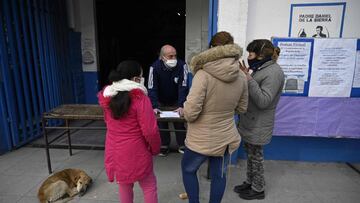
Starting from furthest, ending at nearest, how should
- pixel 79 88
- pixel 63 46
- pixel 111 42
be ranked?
pixel 111 42 < pixel 79 88 < pixel 63 46

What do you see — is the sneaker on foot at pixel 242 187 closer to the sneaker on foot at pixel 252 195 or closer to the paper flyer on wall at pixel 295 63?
the sneaker on foot at pixel 252 195

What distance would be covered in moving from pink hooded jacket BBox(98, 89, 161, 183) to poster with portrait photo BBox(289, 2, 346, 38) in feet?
7.25

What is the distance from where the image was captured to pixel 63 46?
16.0 feet

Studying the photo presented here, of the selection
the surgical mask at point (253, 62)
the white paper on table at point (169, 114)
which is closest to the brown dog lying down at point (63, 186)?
the white paper on table at point (169, 114)

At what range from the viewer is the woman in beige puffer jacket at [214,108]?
5.94 feet

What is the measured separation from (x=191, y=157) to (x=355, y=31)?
256cm

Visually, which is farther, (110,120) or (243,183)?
(243,183)

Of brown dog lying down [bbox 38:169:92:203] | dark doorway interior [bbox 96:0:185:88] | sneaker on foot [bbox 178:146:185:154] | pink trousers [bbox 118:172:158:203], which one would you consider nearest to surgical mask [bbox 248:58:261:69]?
pink trousers [bbox 118:172:158:203]

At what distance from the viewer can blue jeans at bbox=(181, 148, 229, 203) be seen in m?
2.05

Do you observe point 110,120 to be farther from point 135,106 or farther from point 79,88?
point 79,88

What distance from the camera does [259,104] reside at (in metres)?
2.16

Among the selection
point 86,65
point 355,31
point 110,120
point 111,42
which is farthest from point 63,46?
point 355,31

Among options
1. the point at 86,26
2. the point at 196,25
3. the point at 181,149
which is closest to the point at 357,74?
the point at 181,149

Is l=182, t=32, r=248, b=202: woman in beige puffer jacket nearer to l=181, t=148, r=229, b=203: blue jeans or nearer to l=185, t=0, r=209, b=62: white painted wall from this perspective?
l=181, t=148, r=229, b=203: blue jeans
